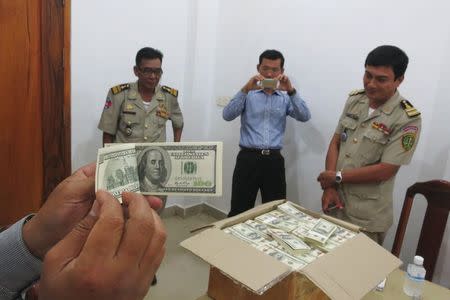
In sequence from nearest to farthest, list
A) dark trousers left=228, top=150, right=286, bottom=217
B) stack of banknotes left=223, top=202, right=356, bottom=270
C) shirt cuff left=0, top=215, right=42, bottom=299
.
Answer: shirt cuff left=0, top=215, right=42, bottom=299 < stack of banknotes left=223, top=202, right=356, bottom=270 < dark trousers left=228, top=150, right=286, bottom=217

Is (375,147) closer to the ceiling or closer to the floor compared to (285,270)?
closer to the ceiling

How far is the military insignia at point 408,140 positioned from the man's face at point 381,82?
0.66 ft

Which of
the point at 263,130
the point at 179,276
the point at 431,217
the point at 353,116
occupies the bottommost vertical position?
the point at 179,276

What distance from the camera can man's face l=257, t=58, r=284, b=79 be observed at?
2.29 m

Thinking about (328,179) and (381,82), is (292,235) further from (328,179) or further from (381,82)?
(381,82)

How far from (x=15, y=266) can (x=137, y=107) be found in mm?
1627

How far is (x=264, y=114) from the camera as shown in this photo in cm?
239

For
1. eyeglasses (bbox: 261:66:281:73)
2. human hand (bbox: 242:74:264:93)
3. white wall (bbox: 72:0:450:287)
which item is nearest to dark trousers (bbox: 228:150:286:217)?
white wall (bbox: 72:0:450:287)

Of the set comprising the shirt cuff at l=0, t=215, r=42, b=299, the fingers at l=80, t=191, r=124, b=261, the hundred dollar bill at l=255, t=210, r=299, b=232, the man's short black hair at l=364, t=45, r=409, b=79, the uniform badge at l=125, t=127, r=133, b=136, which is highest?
the man's short black hair at l=364, t=45, r=409, b=79

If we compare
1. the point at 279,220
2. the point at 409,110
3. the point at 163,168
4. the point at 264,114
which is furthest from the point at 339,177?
the point at 163,168

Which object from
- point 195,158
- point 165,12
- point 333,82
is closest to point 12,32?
point 165,12

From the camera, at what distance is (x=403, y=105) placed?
167 cm

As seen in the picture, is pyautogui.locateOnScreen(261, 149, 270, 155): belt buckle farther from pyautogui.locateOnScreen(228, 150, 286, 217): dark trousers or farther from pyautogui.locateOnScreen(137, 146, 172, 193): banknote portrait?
pyautogui.locateOnScreen(137, 146, 172, 193): banknote portrait

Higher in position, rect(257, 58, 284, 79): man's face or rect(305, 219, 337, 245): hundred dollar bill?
rect(257, 58, 284, 79): man's face
